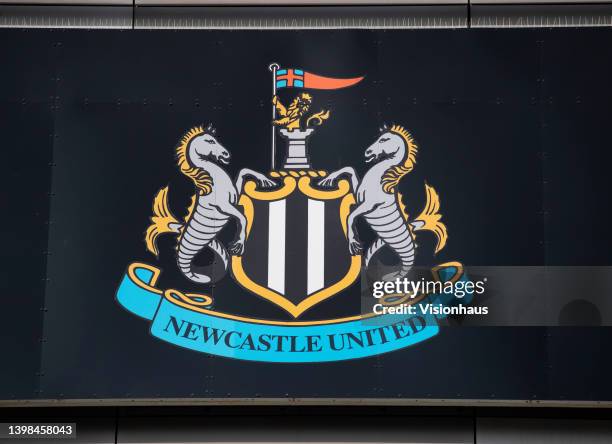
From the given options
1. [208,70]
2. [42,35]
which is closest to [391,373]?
[208,70]

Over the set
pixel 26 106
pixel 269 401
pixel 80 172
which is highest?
pixel 26 106

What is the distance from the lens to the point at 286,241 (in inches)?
208

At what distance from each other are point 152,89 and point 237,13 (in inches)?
34.7

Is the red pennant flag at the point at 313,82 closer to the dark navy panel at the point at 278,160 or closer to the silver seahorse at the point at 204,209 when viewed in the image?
the dark navy panel at the point at 278,160

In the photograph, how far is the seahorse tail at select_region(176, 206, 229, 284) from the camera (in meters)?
5.29

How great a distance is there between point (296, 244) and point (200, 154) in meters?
0.87

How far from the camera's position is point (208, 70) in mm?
5504

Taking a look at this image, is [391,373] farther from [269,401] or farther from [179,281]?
[179,281]

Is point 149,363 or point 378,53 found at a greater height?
point 378,53

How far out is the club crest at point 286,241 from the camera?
521 centimetres

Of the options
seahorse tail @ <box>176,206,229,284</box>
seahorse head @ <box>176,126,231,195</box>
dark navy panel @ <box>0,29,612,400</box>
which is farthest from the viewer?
seahorse head @ <box>176,126,231,195</box>

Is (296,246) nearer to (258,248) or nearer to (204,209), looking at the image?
(258,248)

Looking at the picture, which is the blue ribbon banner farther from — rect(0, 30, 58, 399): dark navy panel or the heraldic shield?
rect(0, 30, 58, 399): dark navy panel

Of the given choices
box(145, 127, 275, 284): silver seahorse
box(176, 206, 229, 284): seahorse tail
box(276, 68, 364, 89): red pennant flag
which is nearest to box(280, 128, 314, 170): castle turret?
box(145, 127, 275, 284): silver seahorse
